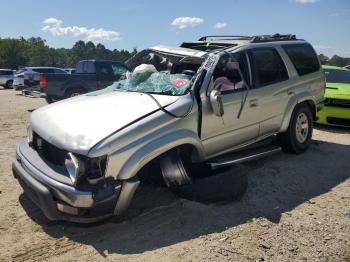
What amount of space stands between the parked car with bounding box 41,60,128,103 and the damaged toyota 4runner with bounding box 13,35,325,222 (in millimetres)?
6538

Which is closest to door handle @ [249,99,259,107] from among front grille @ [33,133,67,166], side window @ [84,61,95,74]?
front grille @ [33,133,67,166]

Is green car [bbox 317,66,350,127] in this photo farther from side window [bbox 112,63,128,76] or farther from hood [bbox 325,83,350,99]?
side window [bbox 112,63,128,76]

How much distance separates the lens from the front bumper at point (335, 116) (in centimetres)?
848

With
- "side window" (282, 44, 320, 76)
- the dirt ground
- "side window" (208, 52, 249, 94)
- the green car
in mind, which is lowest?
the dirt ground

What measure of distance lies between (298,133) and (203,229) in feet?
10.9

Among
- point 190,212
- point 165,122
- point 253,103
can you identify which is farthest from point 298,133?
point 165,122

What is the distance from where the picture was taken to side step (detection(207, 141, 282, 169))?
4758 mm

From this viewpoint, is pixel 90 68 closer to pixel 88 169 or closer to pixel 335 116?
pixel 335 116

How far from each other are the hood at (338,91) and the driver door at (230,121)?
395 cm

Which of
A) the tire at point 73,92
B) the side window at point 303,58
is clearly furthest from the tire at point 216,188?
the tire at point 73,92

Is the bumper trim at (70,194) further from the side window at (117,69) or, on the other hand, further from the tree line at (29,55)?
the tree line at (29,55)

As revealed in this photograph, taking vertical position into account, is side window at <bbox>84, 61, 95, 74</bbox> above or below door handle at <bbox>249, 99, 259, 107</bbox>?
above

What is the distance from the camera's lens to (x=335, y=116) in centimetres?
859

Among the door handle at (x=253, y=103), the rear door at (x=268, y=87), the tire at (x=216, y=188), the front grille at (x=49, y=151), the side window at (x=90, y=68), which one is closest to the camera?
the front grille at (x=49, y=151)
